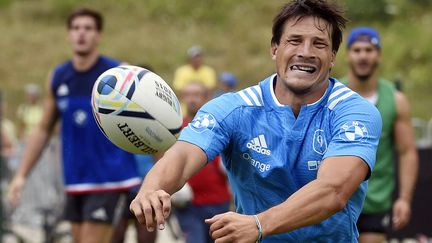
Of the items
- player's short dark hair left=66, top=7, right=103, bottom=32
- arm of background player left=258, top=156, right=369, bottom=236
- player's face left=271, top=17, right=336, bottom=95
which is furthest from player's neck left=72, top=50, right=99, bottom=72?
arm of background player left=258, top=156, right=369, bottom=236

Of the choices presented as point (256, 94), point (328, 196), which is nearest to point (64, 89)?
point (256, 94)

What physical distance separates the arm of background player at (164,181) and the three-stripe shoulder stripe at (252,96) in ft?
1.34

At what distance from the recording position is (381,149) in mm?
8711

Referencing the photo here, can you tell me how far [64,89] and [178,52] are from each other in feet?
63.6

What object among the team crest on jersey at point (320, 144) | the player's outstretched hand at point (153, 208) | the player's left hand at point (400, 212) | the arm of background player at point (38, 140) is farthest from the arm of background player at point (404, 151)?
the player's outstretched hand at point (153, 208)

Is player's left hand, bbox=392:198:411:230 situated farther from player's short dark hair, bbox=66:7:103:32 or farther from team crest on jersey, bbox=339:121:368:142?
team crest on jersey, bbox=339:121:368:142

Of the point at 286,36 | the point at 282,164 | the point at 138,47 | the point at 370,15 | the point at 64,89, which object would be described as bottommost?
the point at 138,47

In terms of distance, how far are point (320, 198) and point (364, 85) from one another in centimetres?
425

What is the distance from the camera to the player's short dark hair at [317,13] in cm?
510

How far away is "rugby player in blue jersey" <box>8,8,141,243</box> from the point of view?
29.2 feet

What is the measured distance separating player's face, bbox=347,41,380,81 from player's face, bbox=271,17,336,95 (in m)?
3.62

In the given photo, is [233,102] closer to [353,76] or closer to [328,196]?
[328,196]

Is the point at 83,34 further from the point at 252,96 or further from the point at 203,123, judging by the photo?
the point at 203,123

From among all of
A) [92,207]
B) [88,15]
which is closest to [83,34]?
[88,15]
